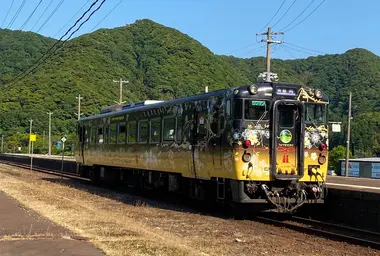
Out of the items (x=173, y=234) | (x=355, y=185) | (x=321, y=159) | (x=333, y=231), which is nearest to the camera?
(x=173, y=234)

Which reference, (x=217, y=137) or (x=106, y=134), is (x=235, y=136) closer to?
(x=217, y=137)

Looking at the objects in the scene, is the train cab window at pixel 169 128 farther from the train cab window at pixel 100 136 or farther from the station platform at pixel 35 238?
the train cab window at pixel 100 136

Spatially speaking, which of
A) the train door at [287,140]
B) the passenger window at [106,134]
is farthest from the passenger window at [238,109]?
the passenger window at [106,134]

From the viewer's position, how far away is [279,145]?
41.3 ft

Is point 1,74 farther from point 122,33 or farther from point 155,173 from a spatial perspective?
point 155,173

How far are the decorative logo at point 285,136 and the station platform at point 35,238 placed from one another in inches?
218

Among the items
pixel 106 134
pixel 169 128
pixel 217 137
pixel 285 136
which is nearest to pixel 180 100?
pixel 169 128

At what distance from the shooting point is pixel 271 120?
12656 millimetres

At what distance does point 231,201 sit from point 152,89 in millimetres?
73943

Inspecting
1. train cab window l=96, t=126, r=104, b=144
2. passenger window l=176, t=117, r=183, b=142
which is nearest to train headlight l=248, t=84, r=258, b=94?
passenger window l=176, t=117, r=183, b=142

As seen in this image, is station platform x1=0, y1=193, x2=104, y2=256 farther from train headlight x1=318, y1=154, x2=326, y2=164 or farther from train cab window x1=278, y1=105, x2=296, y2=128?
train headlight x1=318, y1=154, x2=326, y2=164

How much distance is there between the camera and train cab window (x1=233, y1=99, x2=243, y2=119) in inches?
493

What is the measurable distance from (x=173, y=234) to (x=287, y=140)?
3.90m

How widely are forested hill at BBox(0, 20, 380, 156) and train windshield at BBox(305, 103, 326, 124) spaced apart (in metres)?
61.3
